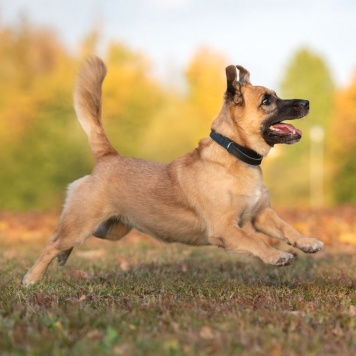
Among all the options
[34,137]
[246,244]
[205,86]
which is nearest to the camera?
[246,244]

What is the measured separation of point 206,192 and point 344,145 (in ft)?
102

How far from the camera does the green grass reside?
3346 millimetres

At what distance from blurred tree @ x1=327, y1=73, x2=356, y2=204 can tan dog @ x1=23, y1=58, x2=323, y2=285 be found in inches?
1195

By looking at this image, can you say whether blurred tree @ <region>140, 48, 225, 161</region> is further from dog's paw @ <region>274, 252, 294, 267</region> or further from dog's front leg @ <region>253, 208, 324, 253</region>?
dog's paw @ <region>274, 252, 294, 267</region>

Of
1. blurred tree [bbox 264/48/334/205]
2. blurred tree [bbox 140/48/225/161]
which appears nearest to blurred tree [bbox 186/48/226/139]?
blurred tree [bbox 140/48/225/161]

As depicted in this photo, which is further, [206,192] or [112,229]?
[112,229]

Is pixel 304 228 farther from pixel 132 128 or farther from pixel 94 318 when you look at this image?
pixel 132 128

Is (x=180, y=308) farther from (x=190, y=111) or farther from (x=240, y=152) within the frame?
(x=190, y=111)

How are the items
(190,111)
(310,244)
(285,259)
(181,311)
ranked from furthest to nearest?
(190,111), (310,244), (285,259), (181,311)

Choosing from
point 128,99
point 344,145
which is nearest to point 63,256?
point 128,99

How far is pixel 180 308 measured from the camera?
4246mm

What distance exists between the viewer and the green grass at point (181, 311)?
11.0 feet

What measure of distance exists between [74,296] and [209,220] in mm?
1405

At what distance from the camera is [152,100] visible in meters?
31.9
